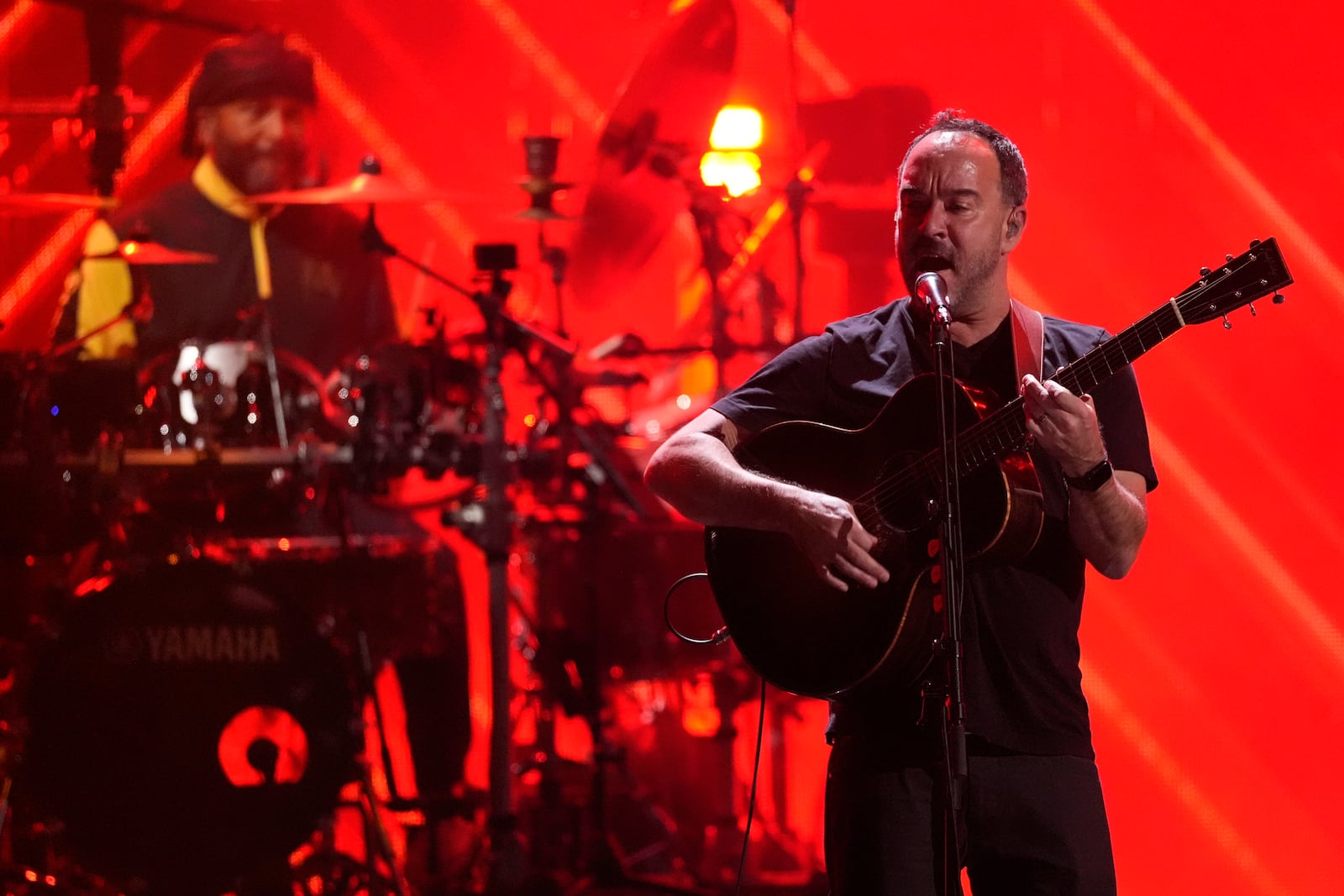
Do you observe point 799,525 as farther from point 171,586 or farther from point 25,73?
point 25,73

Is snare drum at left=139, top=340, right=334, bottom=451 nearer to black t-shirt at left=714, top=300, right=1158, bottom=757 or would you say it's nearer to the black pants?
black t-shirt at left=714, top=300, right=1158, bottom=757

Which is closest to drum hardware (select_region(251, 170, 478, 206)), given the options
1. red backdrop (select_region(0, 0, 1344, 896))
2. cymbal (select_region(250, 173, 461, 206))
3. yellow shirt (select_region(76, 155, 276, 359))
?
cymbal (select_region(250, 173, 461, 206))

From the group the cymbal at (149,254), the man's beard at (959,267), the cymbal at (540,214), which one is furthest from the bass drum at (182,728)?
the man's beard at (959,267)

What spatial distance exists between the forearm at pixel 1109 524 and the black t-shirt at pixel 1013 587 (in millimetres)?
75

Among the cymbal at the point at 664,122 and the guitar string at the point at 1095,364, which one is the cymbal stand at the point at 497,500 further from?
the guitar string at the point at 1095,364

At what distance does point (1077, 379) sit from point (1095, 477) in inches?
8.6

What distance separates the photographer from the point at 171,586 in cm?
446

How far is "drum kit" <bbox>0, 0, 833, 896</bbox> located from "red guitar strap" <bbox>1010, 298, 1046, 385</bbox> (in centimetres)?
243

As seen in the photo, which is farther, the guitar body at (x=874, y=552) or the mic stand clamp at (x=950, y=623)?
the guitar body at (x=874, y=552)

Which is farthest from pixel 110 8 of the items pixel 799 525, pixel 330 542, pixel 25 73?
pixel 799 525

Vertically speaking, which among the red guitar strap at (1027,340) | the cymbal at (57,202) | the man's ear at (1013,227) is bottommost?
the red guitar strap at (1027,340)

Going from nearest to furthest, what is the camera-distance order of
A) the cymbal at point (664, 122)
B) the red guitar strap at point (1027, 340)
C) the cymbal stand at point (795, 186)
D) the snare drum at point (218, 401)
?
the red guitar strap at point (1027, 340) → the snare drum at point (218, 401) → the cymbal stand at point (795, 186) → the cymbal at point (664, 122)

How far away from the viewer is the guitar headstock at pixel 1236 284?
2.11 meters

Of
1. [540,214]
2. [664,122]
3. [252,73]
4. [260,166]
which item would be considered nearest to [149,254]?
[260,166]
